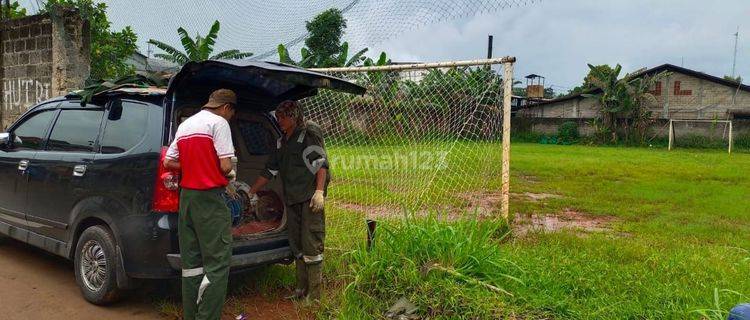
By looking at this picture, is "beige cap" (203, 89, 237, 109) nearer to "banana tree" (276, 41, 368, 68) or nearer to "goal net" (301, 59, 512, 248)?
"goal net" (301, 59, 512, 248)

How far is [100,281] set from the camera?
3869 mm

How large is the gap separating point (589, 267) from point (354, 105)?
3.46m

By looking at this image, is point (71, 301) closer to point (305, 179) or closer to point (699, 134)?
point (305, 179)

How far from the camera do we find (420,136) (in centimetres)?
638

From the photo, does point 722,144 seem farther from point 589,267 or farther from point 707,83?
point 589,267

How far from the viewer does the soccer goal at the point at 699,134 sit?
25.8m

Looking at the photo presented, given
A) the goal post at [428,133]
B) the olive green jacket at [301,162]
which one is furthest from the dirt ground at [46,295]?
the goal post at [428,133]

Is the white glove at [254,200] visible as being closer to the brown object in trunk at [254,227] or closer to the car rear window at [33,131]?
the brown object in trunk at [254,227]

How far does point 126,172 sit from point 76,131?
3.45 feet

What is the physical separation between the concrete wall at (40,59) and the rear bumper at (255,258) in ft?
22.2

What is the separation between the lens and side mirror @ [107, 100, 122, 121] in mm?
3992

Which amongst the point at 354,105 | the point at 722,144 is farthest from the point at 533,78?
the point at 354,105

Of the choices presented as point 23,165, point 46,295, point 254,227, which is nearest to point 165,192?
point 254,227

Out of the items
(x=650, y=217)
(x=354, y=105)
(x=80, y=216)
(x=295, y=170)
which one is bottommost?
(x=650, y=217)
